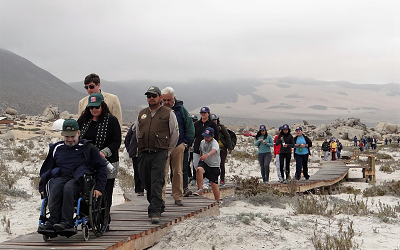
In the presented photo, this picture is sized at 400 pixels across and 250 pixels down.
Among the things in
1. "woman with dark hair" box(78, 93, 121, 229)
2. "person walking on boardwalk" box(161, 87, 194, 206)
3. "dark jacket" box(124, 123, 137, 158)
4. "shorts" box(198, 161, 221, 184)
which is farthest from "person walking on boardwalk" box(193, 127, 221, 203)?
"woman with dark hair" box(78, 93, 121, 229)

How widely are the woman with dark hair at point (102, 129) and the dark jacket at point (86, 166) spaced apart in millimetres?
239

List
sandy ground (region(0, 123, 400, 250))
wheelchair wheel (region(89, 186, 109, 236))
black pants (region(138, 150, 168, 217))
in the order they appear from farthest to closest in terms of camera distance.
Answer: black pants (region(138, 150, 168, 217)) → sandy ground (region(0, 123, 400, 250)) → wheelchair wheel (region(89, 186, 109, 236))

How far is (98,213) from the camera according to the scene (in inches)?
200

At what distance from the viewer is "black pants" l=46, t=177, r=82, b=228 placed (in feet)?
15.4

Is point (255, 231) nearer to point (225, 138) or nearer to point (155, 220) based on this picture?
point (155, 220)

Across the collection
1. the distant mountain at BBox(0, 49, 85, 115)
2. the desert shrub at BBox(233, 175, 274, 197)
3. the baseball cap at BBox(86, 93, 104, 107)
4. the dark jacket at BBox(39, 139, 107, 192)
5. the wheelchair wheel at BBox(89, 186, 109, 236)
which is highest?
the distant mountain at BBox(0, 49, 85, 115)

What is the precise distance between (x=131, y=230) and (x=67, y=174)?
1171 millimetres

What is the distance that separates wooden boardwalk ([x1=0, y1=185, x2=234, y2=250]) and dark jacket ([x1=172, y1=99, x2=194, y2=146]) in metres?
1.18

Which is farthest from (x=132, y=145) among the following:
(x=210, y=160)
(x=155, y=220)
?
(x=155, y=220)

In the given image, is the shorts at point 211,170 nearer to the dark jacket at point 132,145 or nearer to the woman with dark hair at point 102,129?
the dark jacket at point 132,145

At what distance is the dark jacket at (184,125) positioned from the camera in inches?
279

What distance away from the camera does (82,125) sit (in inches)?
219

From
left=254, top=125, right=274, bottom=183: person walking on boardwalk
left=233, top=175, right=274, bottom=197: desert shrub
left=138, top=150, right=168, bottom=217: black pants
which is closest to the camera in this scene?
left=138, top=150, right=168, bottom=217: black pants

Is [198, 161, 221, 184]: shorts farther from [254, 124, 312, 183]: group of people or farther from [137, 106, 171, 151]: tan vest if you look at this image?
[254, 124, 312, 183]: group of people
